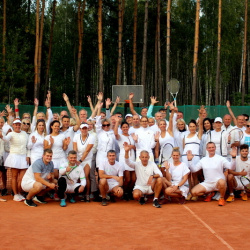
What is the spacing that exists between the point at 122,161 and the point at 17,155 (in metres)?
2.45

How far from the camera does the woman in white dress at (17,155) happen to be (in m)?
9.54

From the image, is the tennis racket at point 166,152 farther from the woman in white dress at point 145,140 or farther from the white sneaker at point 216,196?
the white sneaker at point 216,196

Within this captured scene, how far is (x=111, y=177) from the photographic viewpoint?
367 inches

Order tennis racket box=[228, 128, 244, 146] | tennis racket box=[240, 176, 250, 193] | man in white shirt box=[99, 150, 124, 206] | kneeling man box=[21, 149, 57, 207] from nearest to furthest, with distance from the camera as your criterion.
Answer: kneeling man box=[21, 149, 57, 207] < man in white shirt box=[99, 150, 124, 206] < tennis racket box=[240, 176, 250, 193] < tennis racket box=[228, 128, 244, 146]

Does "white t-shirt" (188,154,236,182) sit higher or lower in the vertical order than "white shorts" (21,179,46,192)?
higher

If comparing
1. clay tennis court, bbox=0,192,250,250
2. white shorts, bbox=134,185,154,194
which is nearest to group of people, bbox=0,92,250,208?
white shorts, bbox=134,185,154,194

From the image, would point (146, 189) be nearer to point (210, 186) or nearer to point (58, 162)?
point (210, 186)

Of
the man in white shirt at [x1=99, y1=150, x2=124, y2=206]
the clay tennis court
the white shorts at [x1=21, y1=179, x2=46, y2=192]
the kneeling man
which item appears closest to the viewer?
the clay tennis court

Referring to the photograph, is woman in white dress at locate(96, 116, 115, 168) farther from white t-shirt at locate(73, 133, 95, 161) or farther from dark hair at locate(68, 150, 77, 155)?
dark hair at locate(68, 150, 77, 155)

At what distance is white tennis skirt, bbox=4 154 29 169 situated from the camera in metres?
9.48

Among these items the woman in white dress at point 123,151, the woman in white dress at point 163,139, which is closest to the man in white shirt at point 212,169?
the woman in white dress at point 163,139

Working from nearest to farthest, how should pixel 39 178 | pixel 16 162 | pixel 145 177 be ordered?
pixel 39 178, pixel 145 177, pixel 16 162

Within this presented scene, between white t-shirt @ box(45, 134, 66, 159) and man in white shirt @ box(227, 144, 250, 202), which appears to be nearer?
white t-shirt @ box(45, 134, 66, 159)

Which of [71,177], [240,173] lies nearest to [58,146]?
[71,177]
